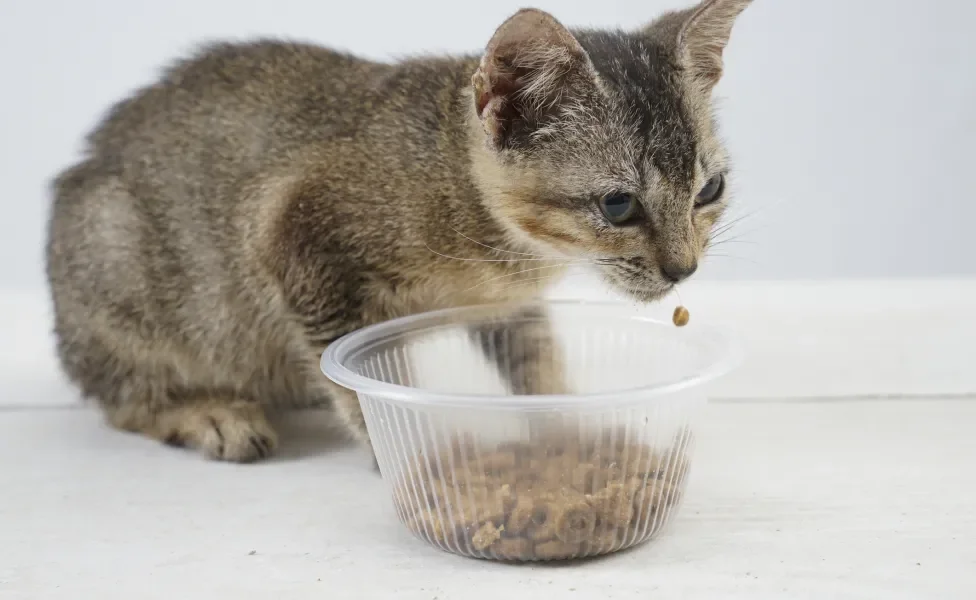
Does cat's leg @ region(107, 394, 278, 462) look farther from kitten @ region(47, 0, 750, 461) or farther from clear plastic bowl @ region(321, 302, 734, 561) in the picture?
clear plastic bowl @ region(321, 302, 734, 561)

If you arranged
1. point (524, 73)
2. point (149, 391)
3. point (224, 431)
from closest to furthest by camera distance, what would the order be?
point (524, 73) < point (224, 431) < point (149, 391)

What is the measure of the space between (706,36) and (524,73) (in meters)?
0.31

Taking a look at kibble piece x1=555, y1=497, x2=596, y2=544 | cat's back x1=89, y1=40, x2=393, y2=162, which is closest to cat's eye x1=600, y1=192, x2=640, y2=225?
kibble piece x1=555, y1=497, x2=596, y2=544

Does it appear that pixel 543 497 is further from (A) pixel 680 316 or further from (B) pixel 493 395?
(A) pixel 680 316

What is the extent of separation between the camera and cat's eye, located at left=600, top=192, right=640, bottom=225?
1.37 m

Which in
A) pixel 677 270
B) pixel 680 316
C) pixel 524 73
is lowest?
pixel 680 316

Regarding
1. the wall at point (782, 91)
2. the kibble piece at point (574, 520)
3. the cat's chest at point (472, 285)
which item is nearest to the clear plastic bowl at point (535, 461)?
the kibble piece at point (574, 520)

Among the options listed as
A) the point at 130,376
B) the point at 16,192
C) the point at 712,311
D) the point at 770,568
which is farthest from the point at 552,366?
the point at 16,192

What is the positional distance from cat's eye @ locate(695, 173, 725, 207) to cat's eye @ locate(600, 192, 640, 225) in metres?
0.13

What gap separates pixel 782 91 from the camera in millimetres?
2137

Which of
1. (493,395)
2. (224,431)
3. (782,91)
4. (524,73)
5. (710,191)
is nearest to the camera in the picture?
(493,395)

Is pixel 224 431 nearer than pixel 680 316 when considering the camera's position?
No

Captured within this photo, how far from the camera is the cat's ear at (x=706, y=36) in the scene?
56.1 inches

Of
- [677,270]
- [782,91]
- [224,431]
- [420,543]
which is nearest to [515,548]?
[420,543]
